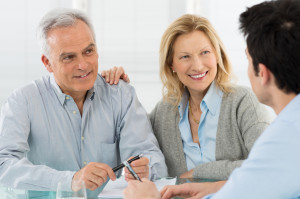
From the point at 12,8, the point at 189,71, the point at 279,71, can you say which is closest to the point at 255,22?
the point at 279,71

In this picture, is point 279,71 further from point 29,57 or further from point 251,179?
point 29,57

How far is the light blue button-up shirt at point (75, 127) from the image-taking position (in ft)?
6.73

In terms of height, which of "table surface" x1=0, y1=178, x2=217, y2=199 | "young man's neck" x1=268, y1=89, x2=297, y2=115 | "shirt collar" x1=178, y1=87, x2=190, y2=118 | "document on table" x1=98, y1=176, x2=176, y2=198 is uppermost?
"young man's neck" x1=268, y1=89, x2=297, y2=115

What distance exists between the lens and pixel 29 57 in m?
4.85

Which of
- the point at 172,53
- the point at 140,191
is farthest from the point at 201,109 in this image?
the point at 140,191

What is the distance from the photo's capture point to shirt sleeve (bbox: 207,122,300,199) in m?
1.04

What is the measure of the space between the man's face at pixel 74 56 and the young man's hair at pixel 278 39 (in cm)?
102

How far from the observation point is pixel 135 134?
6.91ft

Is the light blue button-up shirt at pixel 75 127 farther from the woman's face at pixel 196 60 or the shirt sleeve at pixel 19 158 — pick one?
the woman's face at pixel 196 60

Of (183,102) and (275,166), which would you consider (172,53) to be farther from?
(275,166)

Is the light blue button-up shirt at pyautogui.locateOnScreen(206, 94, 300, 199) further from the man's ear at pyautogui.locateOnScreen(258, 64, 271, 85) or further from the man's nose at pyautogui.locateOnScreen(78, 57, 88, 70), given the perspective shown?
the man's nose at pyautogui.locateOnScreen(78, 57, 88, 70)

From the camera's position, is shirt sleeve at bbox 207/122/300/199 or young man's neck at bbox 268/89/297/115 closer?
shirt sleeve at bbox 207/122/300/199

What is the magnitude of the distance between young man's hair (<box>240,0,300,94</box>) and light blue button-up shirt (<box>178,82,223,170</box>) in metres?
0.97

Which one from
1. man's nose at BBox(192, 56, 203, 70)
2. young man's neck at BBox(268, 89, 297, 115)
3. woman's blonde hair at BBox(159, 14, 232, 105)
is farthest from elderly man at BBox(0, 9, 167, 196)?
young man's neck at BBox(268, 89, 297, 115)
